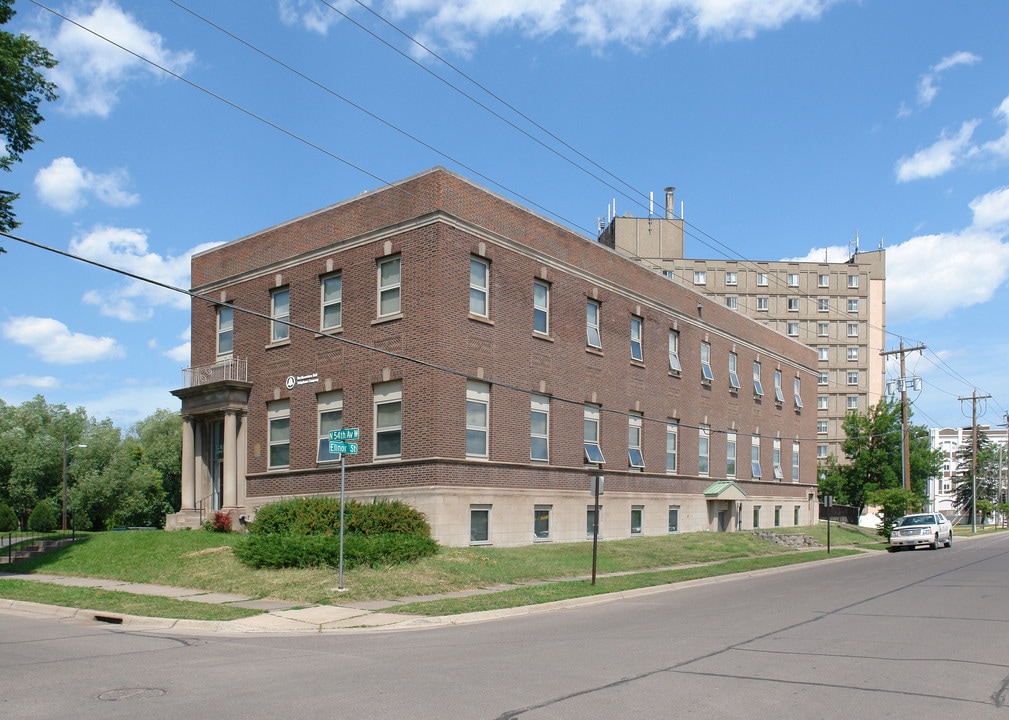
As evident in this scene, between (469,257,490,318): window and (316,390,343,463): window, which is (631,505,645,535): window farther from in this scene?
(316,390,343,463): window

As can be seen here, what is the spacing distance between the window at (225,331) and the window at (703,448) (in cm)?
1993

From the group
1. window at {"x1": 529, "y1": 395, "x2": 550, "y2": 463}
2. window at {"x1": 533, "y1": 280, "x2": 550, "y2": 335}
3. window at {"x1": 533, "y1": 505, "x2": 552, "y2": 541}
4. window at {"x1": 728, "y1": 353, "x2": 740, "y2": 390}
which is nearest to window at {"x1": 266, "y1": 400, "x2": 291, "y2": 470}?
window at {"x1": 529, "y1": 395, "x2": 550, "y2": 463}

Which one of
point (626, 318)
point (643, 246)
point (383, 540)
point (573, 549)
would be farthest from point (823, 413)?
point (383, 540)

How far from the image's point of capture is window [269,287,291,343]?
30134 mm

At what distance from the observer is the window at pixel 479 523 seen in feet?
84.8

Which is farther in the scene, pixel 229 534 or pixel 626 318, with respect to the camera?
pixel 626 318

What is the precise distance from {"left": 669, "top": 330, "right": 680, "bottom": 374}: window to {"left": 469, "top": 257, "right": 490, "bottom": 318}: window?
42.1 ft

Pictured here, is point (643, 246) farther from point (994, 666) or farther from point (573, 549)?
point (994, 666)

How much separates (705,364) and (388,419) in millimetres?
18879

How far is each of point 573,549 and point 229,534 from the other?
1051 centimetres

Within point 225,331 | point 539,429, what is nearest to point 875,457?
point 539,429

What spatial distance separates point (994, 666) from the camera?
10.4 m

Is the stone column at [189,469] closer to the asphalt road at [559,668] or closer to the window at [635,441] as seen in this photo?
the asphalt road at [559,668]

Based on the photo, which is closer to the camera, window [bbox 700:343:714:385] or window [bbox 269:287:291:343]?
window [bbox 269:287:291:343]
